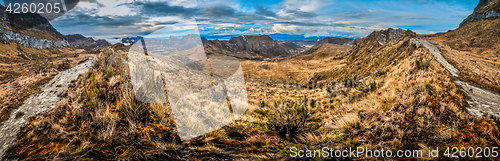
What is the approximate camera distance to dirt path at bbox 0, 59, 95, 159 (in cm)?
206

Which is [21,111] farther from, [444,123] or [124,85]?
[444,123]

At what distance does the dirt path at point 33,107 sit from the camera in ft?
6.77

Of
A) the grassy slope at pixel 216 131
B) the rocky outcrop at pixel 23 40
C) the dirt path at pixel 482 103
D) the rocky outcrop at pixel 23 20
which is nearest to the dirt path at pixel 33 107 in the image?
the grassy slope at pixel 216 131

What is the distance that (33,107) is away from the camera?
264cm

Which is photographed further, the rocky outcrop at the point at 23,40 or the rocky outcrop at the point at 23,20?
the rocky outcrop at the point at 23,20

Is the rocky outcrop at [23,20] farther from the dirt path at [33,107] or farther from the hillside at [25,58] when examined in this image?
the dirt path at [33,107]

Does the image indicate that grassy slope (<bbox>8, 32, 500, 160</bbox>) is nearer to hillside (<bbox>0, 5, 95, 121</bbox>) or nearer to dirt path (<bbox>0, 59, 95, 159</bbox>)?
dirt path (<bbox>0, 59, 95, 159</bbox>)

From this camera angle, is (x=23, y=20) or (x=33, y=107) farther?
(x=23, y=20)

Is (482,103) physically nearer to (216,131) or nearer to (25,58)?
(216,131)

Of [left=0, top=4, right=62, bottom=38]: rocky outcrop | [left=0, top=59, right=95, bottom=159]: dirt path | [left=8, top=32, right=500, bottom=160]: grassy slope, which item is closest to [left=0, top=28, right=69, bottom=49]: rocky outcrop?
[left=0, top=4, right=62, bottom=38]: rocky outcrop

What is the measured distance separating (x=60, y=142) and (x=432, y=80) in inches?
271

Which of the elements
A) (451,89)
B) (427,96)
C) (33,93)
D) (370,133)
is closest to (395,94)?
(427,96)

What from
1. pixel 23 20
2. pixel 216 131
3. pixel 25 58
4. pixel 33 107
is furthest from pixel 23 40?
pixel 216 131

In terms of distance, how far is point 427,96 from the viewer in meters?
3.37
